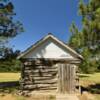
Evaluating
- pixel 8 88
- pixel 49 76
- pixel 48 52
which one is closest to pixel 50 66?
pixel 49 76

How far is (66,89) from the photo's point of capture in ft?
84.6

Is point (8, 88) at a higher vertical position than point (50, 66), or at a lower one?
lower

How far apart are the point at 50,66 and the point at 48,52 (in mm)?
1231

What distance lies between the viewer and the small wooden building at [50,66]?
2555cm

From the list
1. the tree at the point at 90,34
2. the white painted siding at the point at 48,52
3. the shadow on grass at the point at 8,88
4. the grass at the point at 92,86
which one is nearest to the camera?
the white painted siding at the point at 48,52

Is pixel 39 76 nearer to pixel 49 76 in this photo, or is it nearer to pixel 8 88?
pixel 49 76

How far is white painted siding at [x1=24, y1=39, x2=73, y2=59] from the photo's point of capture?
83.8 feet

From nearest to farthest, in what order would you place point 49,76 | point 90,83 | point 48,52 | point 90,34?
point 48,52 → point 49,76 → point 90,34 → point 90,83

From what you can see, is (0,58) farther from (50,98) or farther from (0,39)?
(50,98)

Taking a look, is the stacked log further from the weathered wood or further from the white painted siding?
the white painted siding

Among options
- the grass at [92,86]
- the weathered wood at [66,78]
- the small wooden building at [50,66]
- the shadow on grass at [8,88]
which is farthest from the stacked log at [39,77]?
the grass at [92,86]

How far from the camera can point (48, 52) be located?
84.0 feet

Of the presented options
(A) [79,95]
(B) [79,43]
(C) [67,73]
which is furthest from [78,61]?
(B) [79,43]

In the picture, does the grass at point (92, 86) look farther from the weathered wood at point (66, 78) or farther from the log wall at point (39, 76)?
the log wall at point (39, 76)
